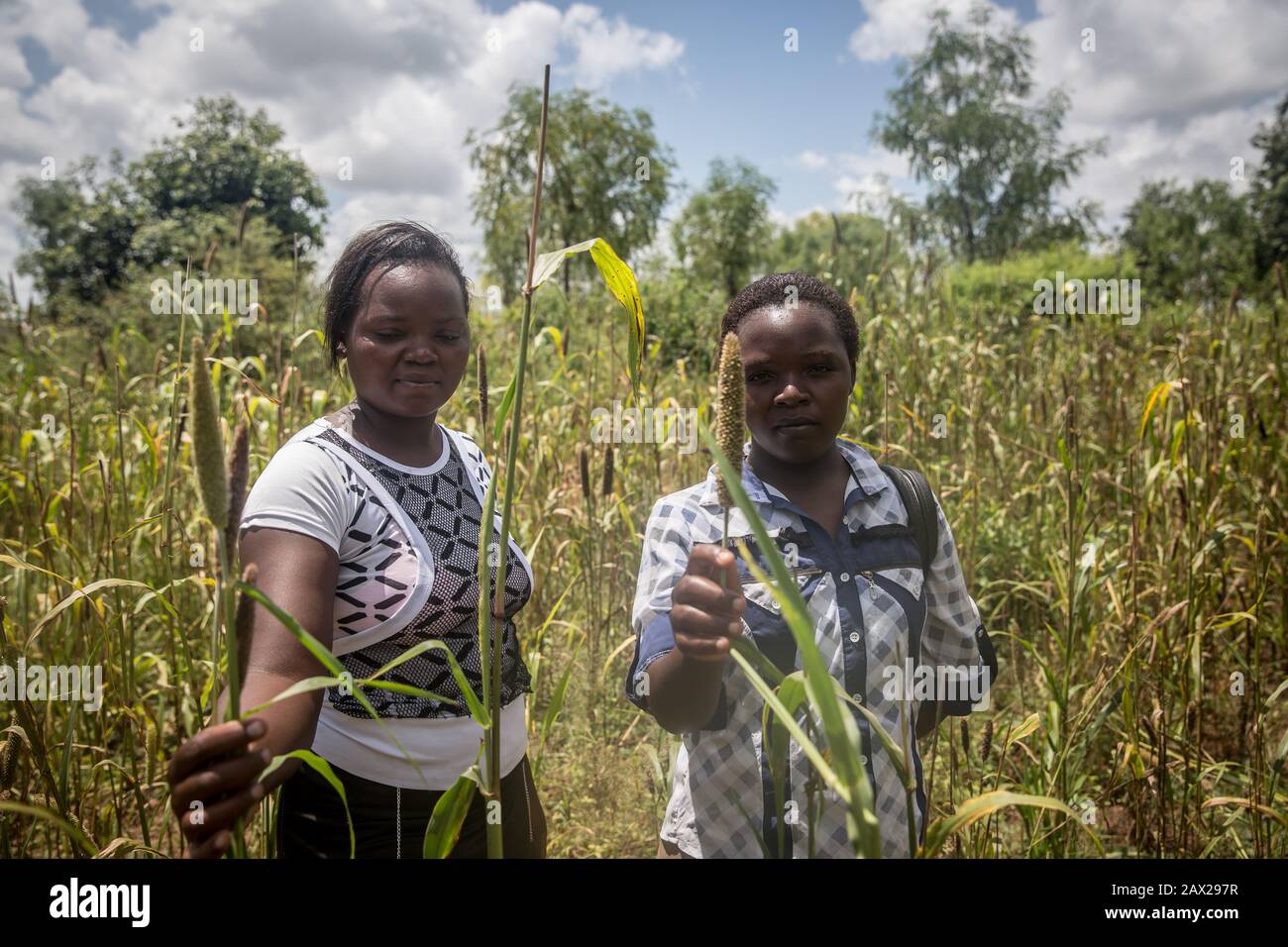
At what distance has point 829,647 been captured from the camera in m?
1.12

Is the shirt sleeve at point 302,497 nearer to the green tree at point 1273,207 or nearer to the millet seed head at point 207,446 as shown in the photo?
the millet seed head at point 207,446

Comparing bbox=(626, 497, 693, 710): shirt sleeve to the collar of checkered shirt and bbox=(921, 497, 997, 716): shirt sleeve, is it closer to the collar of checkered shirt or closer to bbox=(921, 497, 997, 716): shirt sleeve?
the collar of checkered shirt

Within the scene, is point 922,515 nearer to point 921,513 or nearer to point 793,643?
point 921,513

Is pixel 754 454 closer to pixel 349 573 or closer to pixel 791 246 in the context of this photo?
pixel 349 573

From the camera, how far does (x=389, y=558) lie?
1072mm

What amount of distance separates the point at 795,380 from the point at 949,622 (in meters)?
0.49

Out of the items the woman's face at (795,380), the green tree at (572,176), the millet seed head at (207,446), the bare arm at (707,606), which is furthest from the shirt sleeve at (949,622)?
the green tree at (572,176)

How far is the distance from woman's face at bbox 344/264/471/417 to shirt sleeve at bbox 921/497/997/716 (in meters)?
0.85

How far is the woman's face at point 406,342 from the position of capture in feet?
3.85

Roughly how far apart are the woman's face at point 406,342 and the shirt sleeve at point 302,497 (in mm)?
165

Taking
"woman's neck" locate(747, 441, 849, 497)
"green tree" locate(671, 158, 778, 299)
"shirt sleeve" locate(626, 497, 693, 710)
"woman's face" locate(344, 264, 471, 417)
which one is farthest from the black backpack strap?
"green tree" locate(671, 158, 778, 299)

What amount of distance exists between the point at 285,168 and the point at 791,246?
22.1 metres
